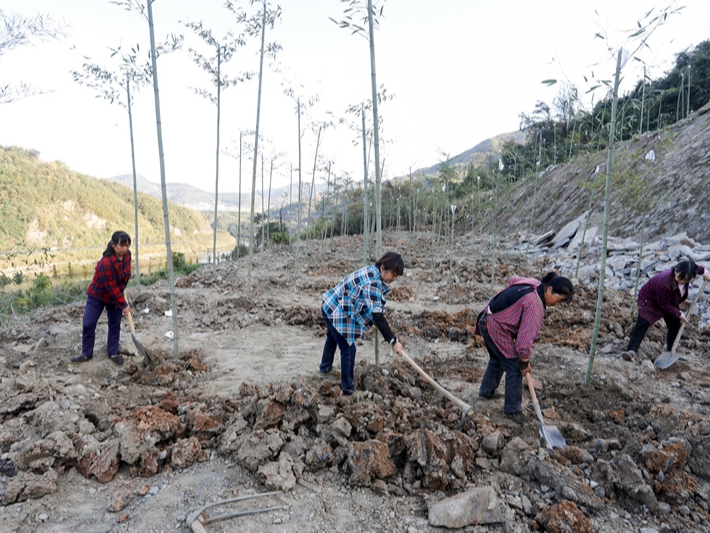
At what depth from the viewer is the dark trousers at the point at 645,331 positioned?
4480 millimetres

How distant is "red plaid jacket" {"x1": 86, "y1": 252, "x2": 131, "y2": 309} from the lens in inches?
157

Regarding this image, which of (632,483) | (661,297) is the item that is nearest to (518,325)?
(632,483)

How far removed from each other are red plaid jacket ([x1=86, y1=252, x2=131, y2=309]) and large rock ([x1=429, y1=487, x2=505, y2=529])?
3.66m

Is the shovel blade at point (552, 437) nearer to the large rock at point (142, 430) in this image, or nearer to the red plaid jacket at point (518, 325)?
the red plaid jacket at point (518, 325)

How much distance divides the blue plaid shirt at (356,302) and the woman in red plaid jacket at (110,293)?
229 cm

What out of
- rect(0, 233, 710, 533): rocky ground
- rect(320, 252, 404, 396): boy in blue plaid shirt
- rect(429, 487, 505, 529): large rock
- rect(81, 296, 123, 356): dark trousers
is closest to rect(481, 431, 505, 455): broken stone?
rect(0, 233, 710, 533): rocky ground

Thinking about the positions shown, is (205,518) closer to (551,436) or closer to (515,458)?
(515,458)

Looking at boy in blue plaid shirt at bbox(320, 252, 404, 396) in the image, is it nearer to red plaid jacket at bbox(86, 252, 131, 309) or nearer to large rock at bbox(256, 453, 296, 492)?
large rock at bbox(256, 453, 296, 492)

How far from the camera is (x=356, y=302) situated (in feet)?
10.7

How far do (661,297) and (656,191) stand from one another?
224 cm

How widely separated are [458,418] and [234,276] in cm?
865

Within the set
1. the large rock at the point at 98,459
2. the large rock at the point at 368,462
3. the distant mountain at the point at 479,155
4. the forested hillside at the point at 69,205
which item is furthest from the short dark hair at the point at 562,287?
the forested hillside at the point at 69,205

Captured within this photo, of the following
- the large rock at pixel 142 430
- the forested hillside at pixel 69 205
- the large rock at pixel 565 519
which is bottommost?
the large rock at pixel 565 519

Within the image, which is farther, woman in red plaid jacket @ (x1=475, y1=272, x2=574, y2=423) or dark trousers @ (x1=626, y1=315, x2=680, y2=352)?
dark trousers @ (x1=626, y1=315, x2=680, y2=352)
